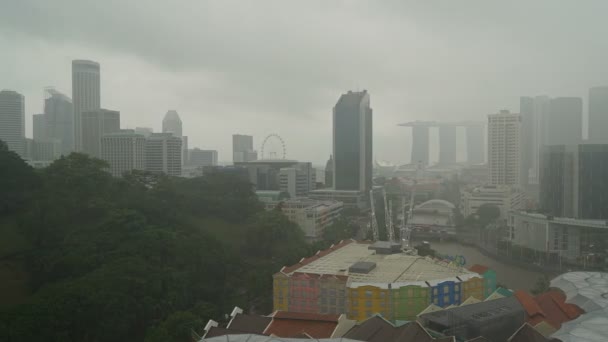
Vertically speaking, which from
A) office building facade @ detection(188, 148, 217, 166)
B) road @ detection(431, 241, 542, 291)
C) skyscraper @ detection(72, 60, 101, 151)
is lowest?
road @ detection(431, 241, 542, 291)

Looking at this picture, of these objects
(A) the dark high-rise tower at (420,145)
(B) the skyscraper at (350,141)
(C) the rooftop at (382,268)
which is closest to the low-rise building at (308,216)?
(B) the skyscraper at (350,141)

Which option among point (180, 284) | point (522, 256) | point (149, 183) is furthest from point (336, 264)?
point (149, 183)

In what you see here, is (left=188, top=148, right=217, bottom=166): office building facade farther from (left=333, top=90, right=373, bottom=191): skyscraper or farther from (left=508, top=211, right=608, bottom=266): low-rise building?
(left=508, top=211, right=608, bottom=266): low-rise building

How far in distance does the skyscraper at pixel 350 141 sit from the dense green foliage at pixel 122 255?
27.9ft

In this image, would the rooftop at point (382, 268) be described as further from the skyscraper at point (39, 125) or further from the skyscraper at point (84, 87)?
the skyscraper at point (39, 125)

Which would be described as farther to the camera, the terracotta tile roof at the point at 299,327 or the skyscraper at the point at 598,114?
the skyscraper at the point at 598,114

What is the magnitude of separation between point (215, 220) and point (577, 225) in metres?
7.17

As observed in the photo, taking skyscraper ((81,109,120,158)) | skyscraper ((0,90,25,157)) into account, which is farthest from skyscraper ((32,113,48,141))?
skyscraper ((0,90,25,157))

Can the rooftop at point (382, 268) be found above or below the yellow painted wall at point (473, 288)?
above

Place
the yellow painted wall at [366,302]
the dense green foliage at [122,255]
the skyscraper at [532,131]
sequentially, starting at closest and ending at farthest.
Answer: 1. the dense green foliage at [122,255]
2. the yellow painted wall at [366,302]
3. the skyscraper at [532,131]

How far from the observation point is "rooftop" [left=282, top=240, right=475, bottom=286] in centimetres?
578

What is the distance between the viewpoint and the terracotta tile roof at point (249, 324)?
443 centimetres

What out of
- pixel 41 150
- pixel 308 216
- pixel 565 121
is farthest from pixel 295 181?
pixel 41 150

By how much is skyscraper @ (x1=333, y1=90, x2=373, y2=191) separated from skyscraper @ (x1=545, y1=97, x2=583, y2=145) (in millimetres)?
6566
